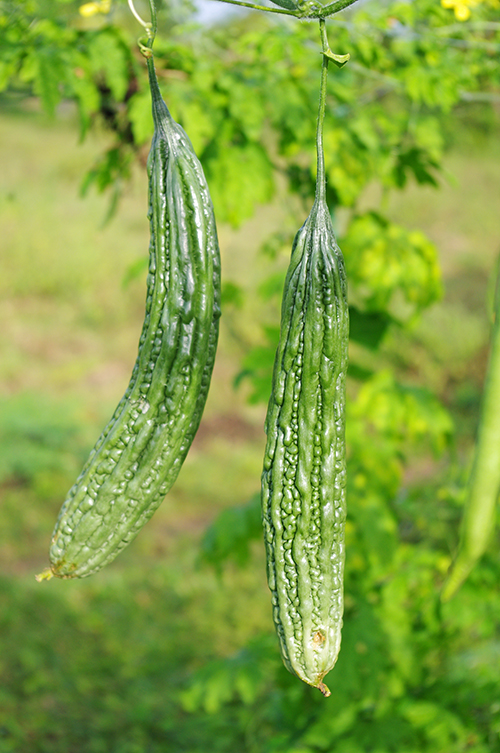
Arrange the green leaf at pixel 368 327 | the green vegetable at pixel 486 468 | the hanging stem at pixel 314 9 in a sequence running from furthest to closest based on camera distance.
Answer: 1. the green leaf at pixel 368 327
2. the green vegetable at pixel 486 468
3. the hanging stem at pixel 314 9

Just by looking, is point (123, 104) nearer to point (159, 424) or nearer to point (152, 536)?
point (159, 424)

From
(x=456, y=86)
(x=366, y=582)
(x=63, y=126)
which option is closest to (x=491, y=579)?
(x=366, y=582)

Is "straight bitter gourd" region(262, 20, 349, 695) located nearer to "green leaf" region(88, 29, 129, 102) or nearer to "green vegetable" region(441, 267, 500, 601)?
"green vegetable" region(441, 267, 500, 601)

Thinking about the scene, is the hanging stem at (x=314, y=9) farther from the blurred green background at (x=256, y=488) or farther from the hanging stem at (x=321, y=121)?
the blurred green background at (x=256, y=488)

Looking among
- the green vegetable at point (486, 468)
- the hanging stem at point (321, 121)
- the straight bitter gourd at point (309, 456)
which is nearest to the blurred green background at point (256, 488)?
the green vegetable at point (486, 468)

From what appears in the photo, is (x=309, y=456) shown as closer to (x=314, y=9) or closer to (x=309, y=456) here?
(x=309, y=456)

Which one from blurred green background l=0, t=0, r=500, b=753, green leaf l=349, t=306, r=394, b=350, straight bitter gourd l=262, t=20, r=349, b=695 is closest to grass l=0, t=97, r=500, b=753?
blurred green background l=0, t=0, r=500, b=753
